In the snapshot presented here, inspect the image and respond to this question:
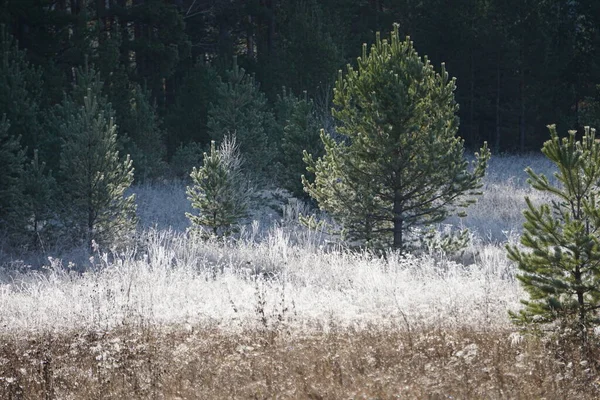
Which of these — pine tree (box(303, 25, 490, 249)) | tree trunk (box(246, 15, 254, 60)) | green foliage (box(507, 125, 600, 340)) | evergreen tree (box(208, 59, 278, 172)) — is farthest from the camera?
tree trunk (box(246, 15, 254, 60))

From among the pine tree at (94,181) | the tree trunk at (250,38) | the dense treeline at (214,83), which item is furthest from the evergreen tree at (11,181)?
the tree trunk at (250,38)

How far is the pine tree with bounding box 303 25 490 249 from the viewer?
33.4 feet

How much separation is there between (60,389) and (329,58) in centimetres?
2045

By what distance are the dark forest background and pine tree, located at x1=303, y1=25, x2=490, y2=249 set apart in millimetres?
9512

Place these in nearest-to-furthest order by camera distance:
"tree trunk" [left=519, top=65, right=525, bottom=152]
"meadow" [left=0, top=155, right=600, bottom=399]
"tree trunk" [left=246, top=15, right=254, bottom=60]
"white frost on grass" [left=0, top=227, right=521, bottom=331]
A: 1. "meadow" [left=0, top=155, right=600, bottom=399]
2. "white frost on grass" [left=0, top=227, right=521, bottom=331]
3. "tree trunk" [left=519, top=65, right=525, bottom=152]
4. "tree trunk" [left=246, top=15, right=254, bottom=60]

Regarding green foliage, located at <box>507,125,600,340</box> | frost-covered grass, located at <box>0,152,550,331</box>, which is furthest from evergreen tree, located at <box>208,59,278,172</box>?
green foliage, located at <box>507,125,600,340</box>

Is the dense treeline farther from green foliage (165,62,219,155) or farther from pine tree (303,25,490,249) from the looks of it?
pine tree (303,25,490,249)

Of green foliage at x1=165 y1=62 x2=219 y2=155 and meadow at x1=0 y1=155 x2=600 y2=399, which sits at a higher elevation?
green foliage at x1=165 y1=62 x2=219 y2=155

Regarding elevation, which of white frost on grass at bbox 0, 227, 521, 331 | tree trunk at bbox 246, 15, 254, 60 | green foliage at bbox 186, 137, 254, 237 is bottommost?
white frost on grass at bbox 0, 227, 521, 331

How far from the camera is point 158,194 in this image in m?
22.0

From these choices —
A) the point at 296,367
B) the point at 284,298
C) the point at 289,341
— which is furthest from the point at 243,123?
the point at 296,367

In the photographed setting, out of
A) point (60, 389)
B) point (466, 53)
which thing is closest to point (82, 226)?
point (60, 389)

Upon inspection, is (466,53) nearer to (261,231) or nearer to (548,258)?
(261,231)

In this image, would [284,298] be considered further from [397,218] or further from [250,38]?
[250,38]
